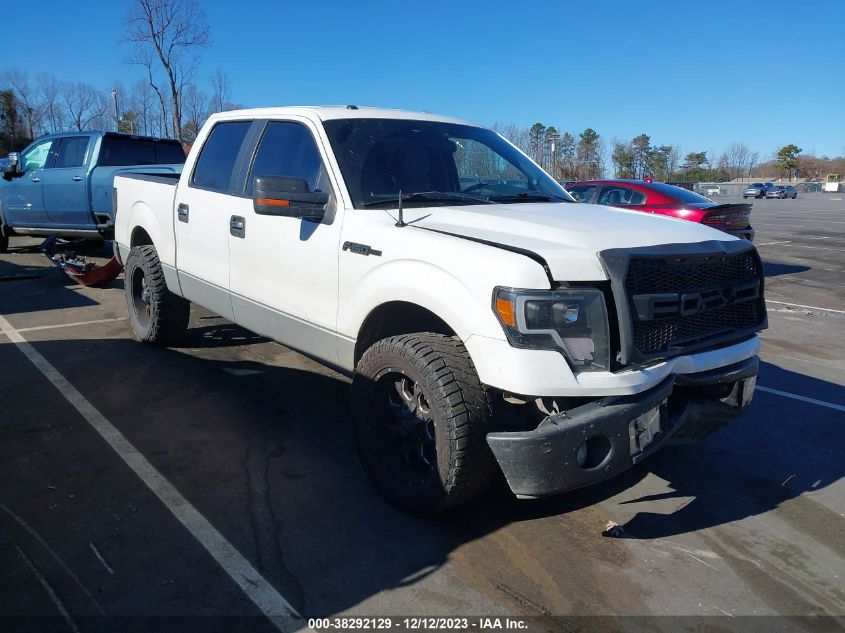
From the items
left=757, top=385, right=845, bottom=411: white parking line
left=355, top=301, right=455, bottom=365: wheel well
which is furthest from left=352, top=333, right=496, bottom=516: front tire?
left=757, top=385, right=845, bottom=411: white parking line

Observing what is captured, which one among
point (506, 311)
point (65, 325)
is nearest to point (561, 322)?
point (506, 311)

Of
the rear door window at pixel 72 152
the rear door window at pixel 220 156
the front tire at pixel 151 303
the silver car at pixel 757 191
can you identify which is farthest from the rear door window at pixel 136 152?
the silver car at pixel 757 191

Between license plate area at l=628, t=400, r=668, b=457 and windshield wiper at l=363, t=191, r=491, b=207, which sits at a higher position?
windshield wiper at l=363, t=191, r=491, b=207

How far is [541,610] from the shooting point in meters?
2.77

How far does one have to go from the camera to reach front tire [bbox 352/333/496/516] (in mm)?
3035

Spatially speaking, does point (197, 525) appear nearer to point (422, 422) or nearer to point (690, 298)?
point (422, 422)

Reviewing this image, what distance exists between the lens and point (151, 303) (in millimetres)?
5992

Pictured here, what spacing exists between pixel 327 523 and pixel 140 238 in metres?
4.08

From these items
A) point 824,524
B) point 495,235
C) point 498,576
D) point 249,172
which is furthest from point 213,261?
point 824,524

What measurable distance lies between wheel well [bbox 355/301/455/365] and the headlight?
2.14ft

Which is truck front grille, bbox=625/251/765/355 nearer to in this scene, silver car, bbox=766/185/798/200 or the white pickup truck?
the white pickup truck

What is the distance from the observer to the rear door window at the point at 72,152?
1060 centimetres

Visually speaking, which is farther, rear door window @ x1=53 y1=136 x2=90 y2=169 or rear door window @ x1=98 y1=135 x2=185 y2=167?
rear door window @ x1=53 y1=136 x2=90 y2=169

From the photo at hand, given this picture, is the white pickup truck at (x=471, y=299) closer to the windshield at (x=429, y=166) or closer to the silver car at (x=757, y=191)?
the windshield at (x=429, y=166)
